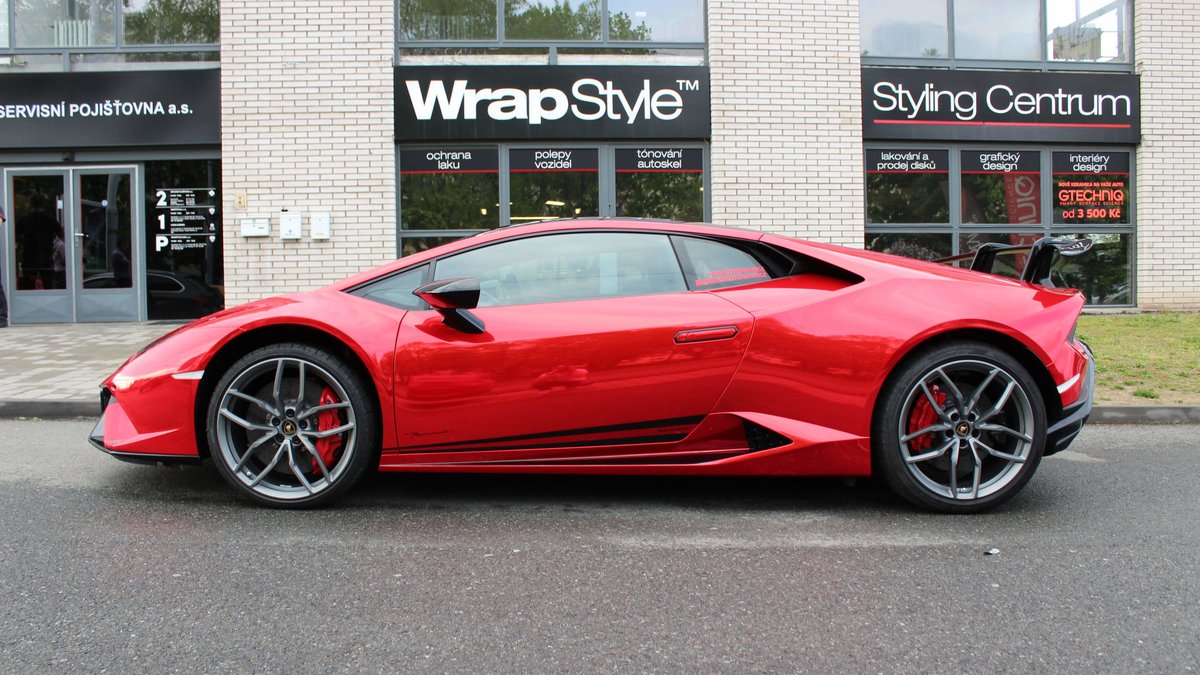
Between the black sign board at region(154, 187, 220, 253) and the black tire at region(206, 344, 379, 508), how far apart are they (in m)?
8.74

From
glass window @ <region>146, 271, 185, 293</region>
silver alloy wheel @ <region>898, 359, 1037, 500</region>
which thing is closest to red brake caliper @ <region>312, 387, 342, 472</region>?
silver alloy wheel @ <region>898, 359, 1037, 500</region>

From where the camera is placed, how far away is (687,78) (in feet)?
35.7

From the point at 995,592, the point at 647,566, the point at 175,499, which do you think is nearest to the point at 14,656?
the point at 175,499

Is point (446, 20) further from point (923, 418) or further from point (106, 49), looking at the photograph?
point (923, 418)

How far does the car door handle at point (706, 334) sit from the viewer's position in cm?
355

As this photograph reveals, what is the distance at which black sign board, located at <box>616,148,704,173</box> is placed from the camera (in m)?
11.0

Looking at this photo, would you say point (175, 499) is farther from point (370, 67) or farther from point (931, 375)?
point (370, 67)

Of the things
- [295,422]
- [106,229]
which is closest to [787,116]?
[295,422]

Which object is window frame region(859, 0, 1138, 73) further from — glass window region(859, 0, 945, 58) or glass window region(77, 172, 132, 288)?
glass window region(77, 172, 132, 288)

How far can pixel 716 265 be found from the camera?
12.6 feet

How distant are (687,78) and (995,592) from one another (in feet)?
29.6

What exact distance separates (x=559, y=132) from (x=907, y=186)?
464 cm

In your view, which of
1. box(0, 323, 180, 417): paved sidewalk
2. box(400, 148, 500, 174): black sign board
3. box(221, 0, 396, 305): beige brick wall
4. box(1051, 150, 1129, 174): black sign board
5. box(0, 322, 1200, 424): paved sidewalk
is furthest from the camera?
box(1051, 150, 1129, 174): black sign board

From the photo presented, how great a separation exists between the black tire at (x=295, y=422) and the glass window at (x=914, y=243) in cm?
910
